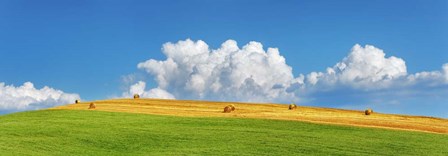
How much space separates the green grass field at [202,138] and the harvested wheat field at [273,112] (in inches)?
117

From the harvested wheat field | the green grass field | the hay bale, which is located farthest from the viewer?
the hay bale

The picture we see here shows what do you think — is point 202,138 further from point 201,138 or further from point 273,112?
point 273,112

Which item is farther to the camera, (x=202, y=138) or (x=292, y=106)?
(x=292, y=106)

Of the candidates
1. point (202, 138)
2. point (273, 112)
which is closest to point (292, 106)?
point (273, 112)

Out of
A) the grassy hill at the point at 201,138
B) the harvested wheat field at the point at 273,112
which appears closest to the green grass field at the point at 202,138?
the grassy hill at the point at 201,138

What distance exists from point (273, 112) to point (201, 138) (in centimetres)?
1363

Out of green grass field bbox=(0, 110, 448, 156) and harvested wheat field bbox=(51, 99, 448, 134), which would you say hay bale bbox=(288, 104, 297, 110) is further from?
green grass field bbox=(0, 110, 448, 156)

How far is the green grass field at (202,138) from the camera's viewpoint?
2397 cm

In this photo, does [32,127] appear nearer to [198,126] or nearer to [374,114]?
[198,126]

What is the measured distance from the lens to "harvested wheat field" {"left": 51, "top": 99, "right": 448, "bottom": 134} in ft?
111

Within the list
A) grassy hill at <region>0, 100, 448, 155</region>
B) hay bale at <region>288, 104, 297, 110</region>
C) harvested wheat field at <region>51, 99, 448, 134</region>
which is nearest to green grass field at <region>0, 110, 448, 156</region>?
grassy hill at <region>0, 100, 448, 155</region>

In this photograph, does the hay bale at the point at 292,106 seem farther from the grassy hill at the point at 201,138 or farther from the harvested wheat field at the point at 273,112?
the grassy hill at the point at 201,138

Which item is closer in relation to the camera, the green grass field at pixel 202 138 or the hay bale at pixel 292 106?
the green grass field at pixel 202 138

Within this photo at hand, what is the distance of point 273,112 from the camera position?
39344 millimetres
